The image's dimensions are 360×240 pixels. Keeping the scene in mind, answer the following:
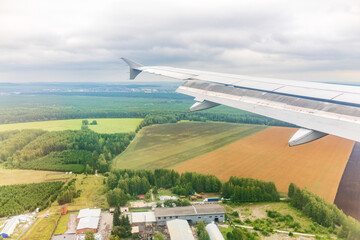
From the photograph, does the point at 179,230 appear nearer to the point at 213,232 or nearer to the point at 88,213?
the point at 213,232

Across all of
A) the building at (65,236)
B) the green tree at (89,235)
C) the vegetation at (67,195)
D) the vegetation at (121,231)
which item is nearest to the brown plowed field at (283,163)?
the vegetation at (121,231)

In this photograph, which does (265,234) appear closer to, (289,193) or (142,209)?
(289,193)

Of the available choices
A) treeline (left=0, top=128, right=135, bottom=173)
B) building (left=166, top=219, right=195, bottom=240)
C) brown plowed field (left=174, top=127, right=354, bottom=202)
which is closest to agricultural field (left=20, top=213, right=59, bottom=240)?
building (left=166, top=219, right=195, bottom=240)

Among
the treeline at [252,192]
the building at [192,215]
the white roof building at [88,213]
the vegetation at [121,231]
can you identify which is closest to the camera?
the vegetation at [121,231]

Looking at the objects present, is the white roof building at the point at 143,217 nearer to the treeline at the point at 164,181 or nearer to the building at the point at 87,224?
the building at the point at 87,224

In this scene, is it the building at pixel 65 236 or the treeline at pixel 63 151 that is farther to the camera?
the treeline at pixel 63 151

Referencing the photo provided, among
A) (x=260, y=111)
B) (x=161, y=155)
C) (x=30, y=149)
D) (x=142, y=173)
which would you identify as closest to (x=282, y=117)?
(x=260, y=111)

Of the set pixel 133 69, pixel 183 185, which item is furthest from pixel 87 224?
pixel 133 69
